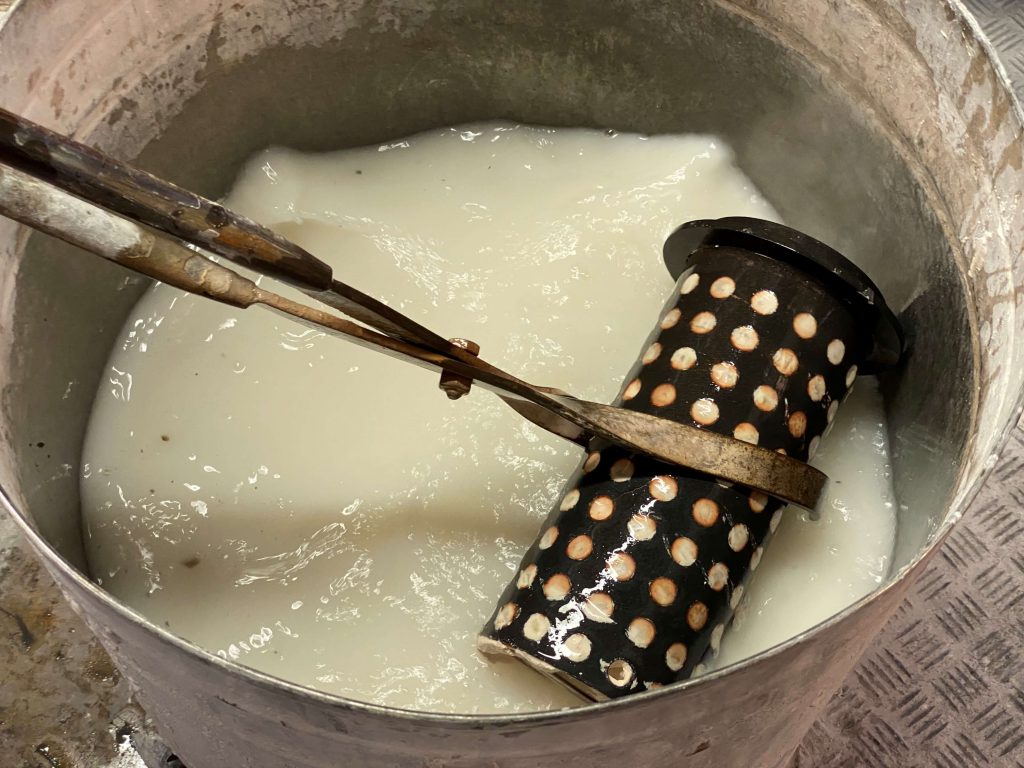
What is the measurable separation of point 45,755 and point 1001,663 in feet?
2.68

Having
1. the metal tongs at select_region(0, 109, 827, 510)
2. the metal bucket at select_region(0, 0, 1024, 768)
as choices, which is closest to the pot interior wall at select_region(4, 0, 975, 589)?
the metal bucket at select_region(0, 0, 1024, 768)

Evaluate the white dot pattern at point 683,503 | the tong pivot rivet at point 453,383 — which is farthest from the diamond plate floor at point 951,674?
the tong pivot rivet at point 453,383

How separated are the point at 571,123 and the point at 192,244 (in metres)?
0.59

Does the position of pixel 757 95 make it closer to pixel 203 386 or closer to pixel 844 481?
pixel 844 481

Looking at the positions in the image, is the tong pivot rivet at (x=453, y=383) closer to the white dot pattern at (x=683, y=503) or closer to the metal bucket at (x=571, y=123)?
the white dot pattern at (x=683, y=503)

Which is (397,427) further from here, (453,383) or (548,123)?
(548,123)

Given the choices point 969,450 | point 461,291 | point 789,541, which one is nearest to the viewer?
point 969,450

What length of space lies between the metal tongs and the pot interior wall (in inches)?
10.1

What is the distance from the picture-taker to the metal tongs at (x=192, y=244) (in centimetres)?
46

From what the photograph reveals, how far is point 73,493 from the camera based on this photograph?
2.57ft

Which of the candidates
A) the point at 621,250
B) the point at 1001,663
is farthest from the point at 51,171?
the point at 1001,663

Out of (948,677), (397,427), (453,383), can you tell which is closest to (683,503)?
(453,383)

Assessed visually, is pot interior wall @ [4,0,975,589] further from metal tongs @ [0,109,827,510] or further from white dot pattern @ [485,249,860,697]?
metal tongs @ [0,109,827,510]

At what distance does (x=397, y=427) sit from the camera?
2.64 feet
